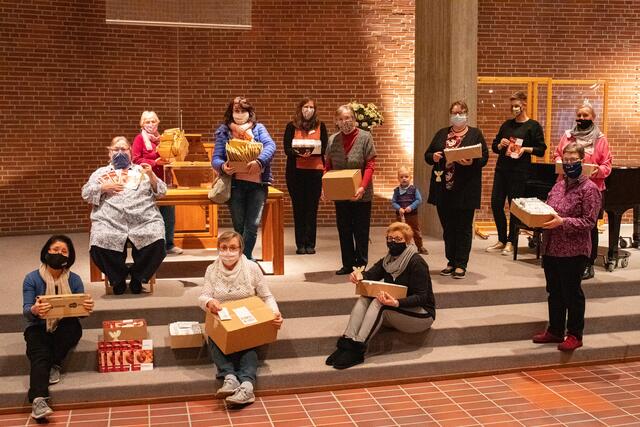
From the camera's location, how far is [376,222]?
1150cm

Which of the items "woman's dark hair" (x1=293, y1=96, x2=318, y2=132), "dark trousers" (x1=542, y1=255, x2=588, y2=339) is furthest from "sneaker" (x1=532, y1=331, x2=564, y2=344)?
"woman's dark hair" (x1=293, y1=96, x2=318, y2=132)

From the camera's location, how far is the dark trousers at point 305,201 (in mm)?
8727

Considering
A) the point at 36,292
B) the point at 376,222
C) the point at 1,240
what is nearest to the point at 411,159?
the point at 376,222

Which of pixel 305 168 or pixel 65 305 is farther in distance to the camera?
pixel 305 168

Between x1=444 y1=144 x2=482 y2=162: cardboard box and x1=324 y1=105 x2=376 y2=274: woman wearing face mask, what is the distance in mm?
647

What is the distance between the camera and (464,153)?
7.11m

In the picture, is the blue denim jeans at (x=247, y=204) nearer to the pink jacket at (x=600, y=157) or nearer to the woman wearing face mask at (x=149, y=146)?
the woman wearing face mask at (x=149, y=146)

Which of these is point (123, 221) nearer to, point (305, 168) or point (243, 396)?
point (243, 396)

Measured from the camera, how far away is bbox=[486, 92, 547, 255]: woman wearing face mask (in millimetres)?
8414

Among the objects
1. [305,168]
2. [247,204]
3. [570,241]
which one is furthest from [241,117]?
[570,241]

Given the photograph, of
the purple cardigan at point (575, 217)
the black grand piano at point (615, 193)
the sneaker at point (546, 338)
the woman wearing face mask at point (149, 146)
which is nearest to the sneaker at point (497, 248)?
the black grand piano at point (615, 193)

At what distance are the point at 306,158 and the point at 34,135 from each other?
401 cm

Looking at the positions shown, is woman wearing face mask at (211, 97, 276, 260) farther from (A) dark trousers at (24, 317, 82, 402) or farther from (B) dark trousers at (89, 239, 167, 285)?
(A) dark trousers at (24, 317, 82, 402)

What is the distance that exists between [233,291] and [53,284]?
120 cm
